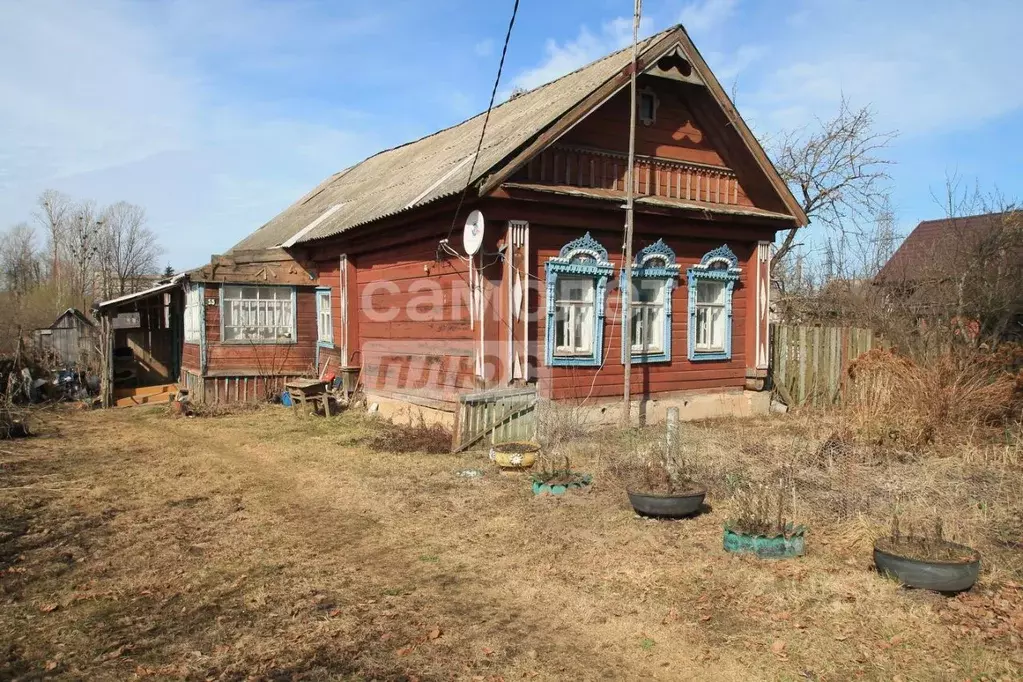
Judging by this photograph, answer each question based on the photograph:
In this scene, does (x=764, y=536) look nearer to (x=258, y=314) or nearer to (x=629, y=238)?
(x=629, y=238)

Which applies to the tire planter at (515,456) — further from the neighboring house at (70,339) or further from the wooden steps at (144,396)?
the neighboring house at (70,339)

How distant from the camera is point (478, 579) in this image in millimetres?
5512

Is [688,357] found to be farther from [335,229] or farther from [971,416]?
[335,229]

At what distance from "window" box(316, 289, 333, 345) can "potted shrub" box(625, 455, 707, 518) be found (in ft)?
35.4

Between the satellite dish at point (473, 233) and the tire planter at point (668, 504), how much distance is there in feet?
16.0

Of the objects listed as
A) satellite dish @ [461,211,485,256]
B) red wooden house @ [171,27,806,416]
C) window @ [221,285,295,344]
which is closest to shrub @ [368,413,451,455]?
red wooden house @ [171,27,806,416]

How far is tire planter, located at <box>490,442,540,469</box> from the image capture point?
28.2 ft

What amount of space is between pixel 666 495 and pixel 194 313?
43.4ft

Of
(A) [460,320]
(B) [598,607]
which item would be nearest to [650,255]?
(A) [460,320]

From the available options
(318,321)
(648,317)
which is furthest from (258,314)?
(648,317)

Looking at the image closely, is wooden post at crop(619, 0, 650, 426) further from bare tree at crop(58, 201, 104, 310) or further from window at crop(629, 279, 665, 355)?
bare tree at crop(58, 201, 104, 310)

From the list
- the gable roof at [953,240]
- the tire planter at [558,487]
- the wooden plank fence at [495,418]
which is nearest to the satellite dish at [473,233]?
the wooden plank fence at [495,418]

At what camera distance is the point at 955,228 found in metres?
14.4

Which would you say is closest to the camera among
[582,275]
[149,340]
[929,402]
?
[929,402]
